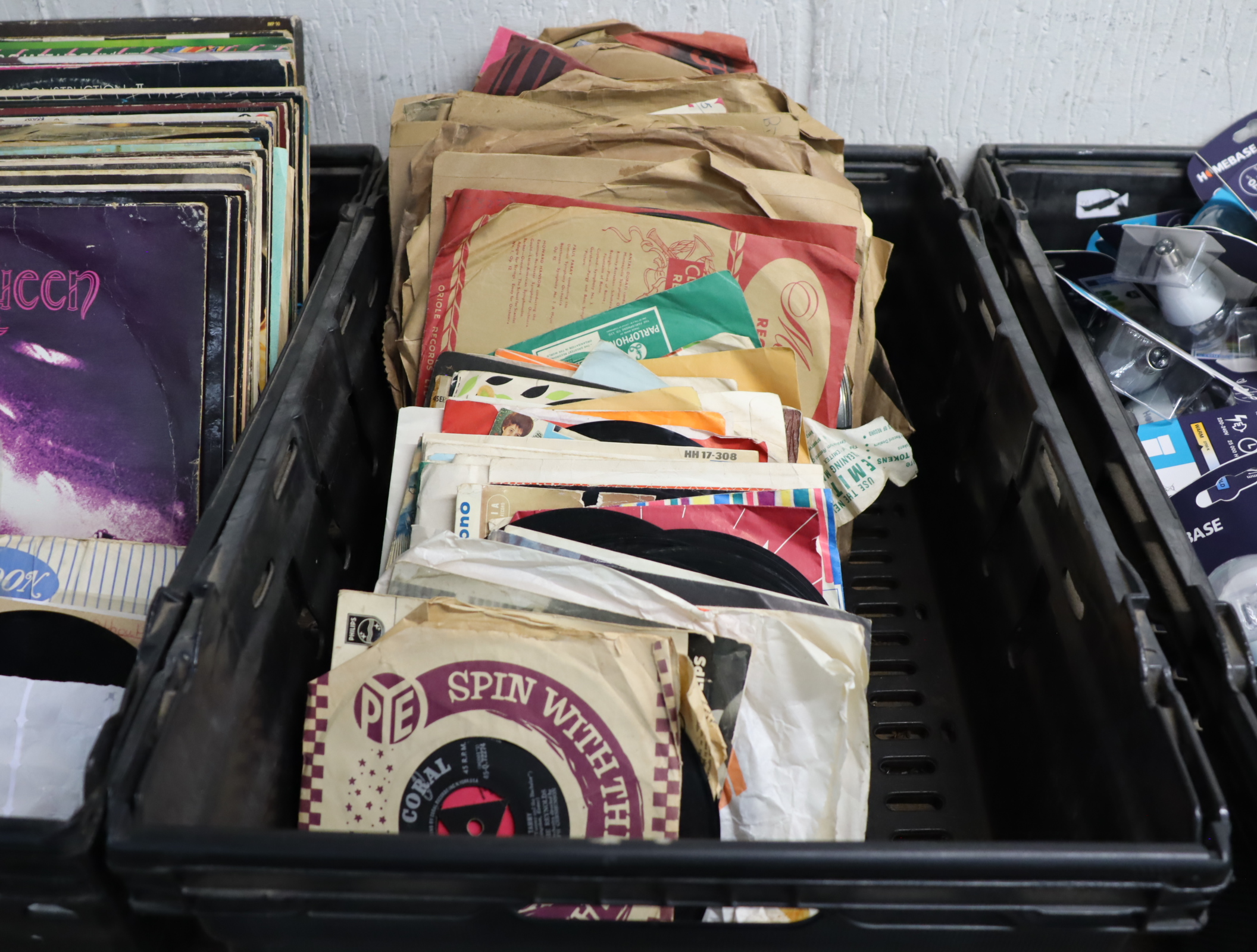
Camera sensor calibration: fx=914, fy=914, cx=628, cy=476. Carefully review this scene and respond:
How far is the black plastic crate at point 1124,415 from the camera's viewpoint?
23.4 inches

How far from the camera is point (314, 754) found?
61cm

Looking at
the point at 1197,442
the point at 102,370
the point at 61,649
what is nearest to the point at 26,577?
the point at 61,649

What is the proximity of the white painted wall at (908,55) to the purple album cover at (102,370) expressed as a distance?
372 mm

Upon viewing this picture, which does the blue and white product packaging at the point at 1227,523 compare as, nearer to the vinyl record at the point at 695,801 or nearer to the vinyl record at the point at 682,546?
the vinyl record at the point at 682,546

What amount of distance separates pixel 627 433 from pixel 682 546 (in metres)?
0.13

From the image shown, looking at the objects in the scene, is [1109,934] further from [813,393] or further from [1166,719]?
[813,393]

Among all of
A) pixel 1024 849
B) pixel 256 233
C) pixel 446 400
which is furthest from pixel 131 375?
pixel 1024 849

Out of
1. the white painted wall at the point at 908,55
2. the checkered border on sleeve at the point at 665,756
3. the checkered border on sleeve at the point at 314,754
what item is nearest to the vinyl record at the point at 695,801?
the checkered border on sleeve at the point at 665,756

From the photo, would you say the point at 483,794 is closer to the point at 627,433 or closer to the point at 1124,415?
the point at 627,433

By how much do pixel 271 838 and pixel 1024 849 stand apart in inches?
15.2

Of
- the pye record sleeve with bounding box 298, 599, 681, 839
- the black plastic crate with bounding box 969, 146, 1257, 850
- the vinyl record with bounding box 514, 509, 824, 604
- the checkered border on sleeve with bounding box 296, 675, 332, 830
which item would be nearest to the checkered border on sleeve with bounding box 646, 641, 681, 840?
the pye record sleeve with bounding box 298, 599, 681, 839

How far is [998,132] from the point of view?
108 centimetres

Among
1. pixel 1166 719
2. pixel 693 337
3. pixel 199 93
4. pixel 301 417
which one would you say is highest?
pixel 199 93

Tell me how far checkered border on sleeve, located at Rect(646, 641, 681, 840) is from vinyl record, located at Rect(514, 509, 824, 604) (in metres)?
0.11
